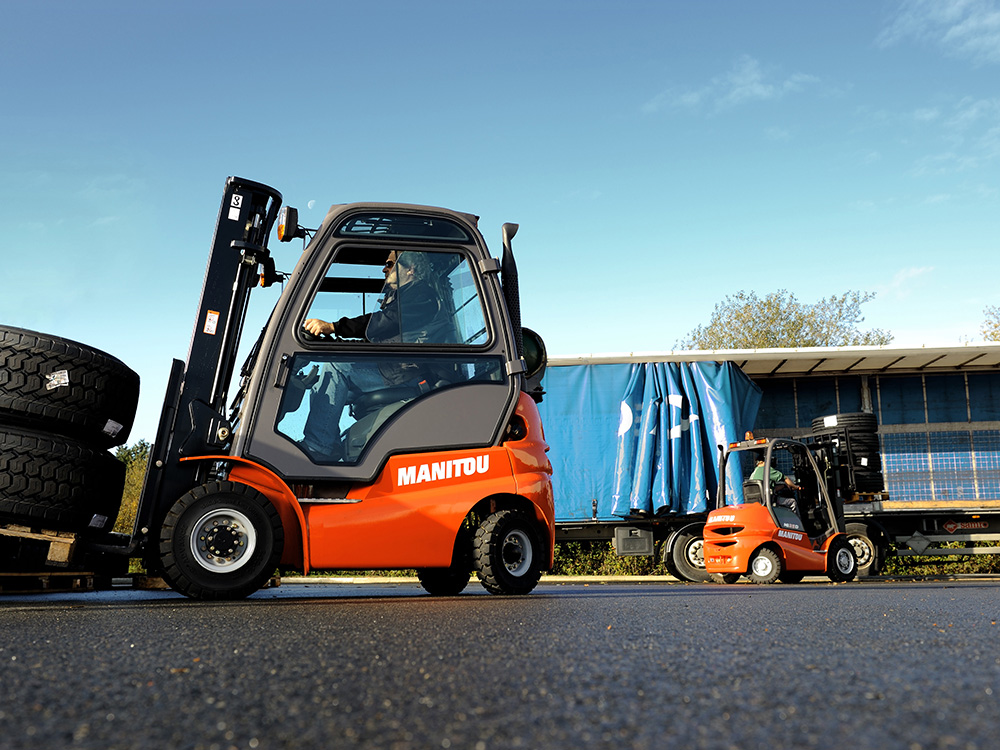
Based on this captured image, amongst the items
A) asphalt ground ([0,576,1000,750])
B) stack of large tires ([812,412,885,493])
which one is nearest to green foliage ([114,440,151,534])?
asphalt ground ([0,576,1000,750])

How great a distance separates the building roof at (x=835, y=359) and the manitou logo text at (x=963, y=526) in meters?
2.35

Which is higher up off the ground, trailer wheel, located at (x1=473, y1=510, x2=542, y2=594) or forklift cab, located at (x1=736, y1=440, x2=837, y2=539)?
forklift cab, located at (x1=736, y1=440, x2=837, y2=539)

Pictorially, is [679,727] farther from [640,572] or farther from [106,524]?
[640,572]

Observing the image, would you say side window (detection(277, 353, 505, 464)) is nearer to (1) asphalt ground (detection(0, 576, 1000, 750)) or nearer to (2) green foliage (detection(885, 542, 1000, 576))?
(1) asphalt ground (detection(0, 576, 1000, 750))

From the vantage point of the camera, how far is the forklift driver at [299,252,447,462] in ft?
17.4

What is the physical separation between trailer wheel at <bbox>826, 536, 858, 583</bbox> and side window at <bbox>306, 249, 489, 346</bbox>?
7.27 metres

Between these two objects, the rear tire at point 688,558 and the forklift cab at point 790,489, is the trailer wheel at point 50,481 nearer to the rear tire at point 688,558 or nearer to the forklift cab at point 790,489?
the forklift cab at point 790,489

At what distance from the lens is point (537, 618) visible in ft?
11.5

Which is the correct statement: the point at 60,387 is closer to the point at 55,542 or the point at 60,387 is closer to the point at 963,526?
the point at 55,542

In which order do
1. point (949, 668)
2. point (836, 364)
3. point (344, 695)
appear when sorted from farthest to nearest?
point (836, 364) → point (949, 668) → point (344, 695)

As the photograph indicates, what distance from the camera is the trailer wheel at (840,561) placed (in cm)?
1099

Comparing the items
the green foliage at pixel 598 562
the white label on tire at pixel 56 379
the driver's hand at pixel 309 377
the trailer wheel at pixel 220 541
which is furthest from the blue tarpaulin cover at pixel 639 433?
the white label on tire at pixel 56 379

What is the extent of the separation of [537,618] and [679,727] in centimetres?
211

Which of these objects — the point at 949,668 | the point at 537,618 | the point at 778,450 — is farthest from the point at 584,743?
the point at 778,450
